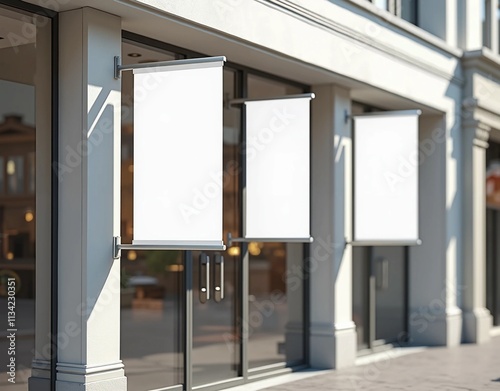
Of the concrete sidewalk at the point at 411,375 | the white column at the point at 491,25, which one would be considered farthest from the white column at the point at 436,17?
the concrete sidewalk at the point at 411,375

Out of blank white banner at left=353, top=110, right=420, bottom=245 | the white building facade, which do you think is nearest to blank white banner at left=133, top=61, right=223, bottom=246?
the white building facade

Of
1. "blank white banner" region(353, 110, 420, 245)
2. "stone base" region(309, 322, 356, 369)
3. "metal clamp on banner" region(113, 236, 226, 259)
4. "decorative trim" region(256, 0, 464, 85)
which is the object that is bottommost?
"stone base" region(309, 322, 356, 369)

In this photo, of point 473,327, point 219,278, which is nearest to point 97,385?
point 219,278

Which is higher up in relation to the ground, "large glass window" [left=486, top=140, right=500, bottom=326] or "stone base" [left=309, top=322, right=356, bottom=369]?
"large glass window" [left=486, top=140, right=500, bottom=326]

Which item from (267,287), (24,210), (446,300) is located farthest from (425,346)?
(24,210)

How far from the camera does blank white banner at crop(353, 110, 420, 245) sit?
43.3 feet

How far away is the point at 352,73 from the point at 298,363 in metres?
4.08

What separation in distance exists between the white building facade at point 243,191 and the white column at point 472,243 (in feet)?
0.12

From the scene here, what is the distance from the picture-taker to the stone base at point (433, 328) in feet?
50.3

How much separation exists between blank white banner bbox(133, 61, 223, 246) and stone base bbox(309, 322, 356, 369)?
4.19 metres

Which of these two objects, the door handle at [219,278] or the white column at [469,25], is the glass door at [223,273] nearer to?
the door handle at [219,278]

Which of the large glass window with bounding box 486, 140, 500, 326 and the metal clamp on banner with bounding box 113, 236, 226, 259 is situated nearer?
the metal clamp on banner with bounding box 113, 236, 226, 259

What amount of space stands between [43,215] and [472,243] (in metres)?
9.46

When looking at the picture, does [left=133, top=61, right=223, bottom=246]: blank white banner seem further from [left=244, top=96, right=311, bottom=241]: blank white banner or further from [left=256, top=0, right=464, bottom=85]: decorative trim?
[left=244, top=96, right=311, bottom=241]: blank white banner
